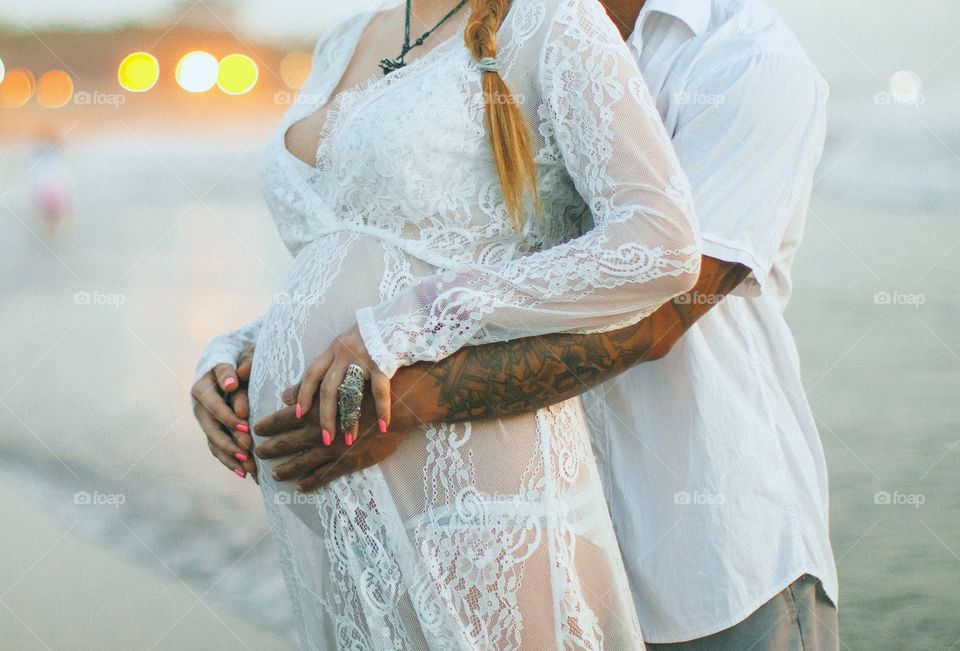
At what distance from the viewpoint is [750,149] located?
1.12 meters

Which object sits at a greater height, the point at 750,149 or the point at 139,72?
the point at 139,72

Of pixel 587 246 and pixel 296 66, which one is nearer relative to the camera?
pixel 587 246

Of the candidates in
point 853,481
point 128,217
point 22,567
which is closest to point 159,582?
point 22,567

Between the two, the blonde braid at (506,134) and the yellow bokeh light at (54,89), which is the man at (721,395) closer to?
the blonde braid at (506,134)

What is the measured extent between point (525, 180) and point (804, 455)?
492 mm

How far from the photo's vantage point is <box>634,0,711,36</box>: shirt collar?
4.02 ft

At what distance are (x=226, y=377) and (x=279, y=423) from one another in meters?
0.20

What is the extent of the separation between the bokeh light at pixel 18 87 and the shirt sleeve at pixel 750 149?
9.45 feet
